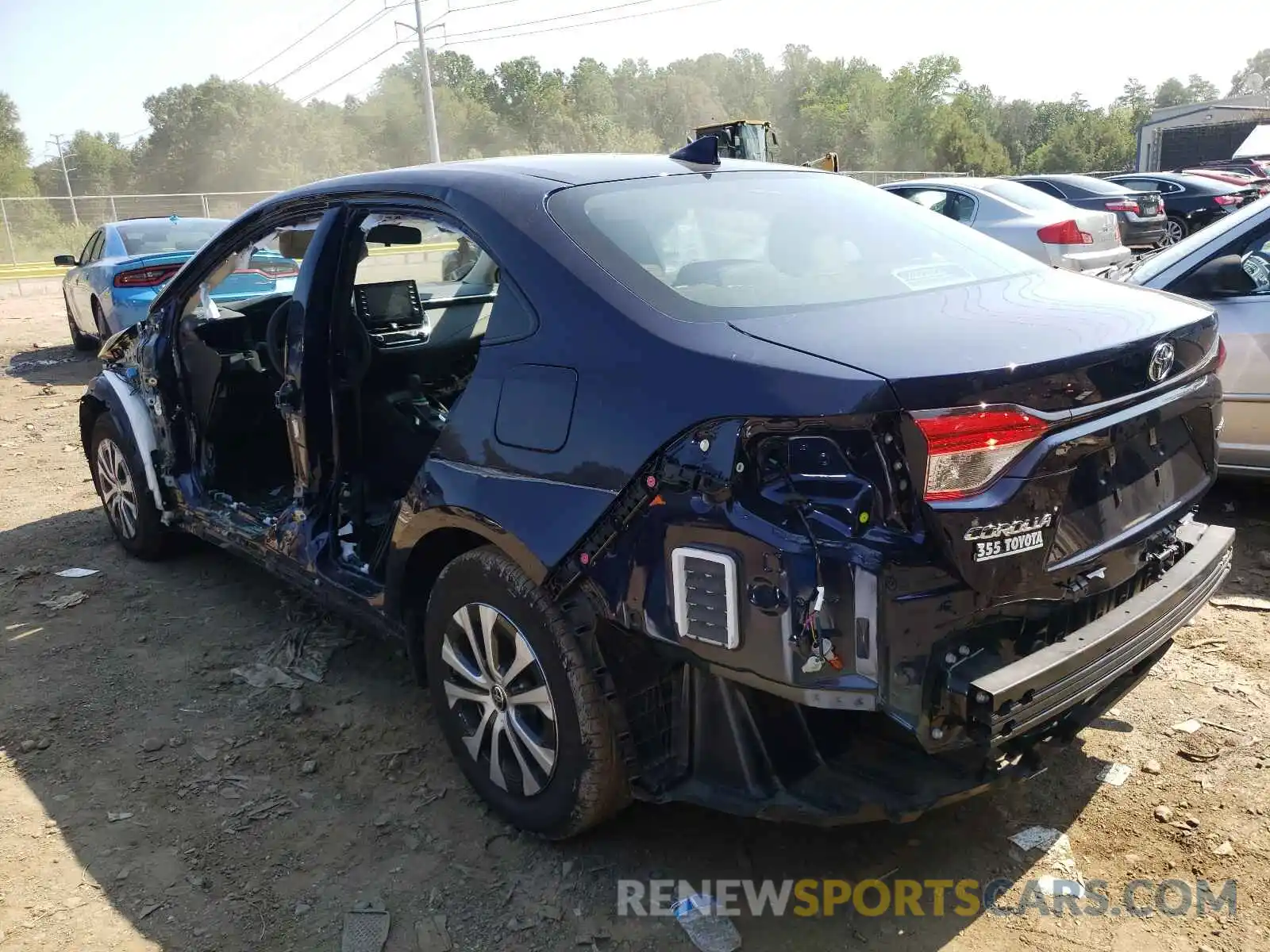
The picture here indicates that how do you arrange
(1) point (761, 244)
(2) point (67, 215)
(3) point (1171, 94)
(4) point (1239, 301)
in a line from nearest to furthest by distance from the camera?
(1) point (761, 244) → (4) point (1239, 301) → (2) point (67, 215) → (3) point (1171, 94)

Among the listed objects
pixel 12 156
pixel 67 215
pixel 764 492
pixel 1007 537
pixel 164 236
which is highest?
pixel 12 156

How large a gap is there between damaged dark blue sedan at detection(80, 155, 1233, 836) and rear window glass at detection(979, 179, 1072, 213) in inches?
302

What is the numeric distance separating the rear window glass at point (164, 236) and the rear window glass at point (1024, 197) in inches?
326

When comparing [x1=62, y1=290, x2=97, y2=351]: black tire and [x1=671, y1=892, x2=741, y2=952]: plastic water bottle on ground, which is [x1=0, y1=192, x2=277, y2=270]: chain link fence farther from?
[x1=671, y1=892, x2=741, y2=952]: plastic water bottle on ground

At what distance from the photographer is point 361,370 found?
3506 mm

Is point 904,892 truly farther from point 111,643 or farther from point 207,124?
point 207,124

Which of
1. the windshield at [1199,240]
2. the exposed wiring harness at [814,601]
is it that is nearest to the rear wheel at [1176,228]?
the windshield at [1199,240]

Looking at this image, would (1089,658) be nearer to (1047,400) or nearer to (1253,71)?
(1047,400)

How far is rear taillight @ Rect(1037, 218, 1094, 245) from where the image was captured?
9656 mm

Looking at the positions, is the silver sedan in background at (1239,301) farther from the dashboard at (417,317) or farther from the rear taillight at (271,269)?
the rear taillight at (271,269)

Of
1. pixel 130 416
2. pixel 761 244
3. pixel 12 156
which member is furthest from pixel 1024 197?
pixel 12 156

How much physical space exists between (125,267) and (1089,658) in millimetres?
10264

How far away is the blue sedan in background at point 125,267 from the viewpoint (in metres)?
9.94

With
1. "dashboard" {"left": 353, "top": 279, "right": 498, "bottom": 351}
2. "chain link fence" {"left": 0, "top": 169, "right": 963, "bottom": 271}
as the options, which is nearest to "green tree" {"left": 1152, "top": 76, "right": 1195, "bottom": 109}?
"chain link fence" {"left": 0, "top": 169, "right": 963, "bottom": 271}
